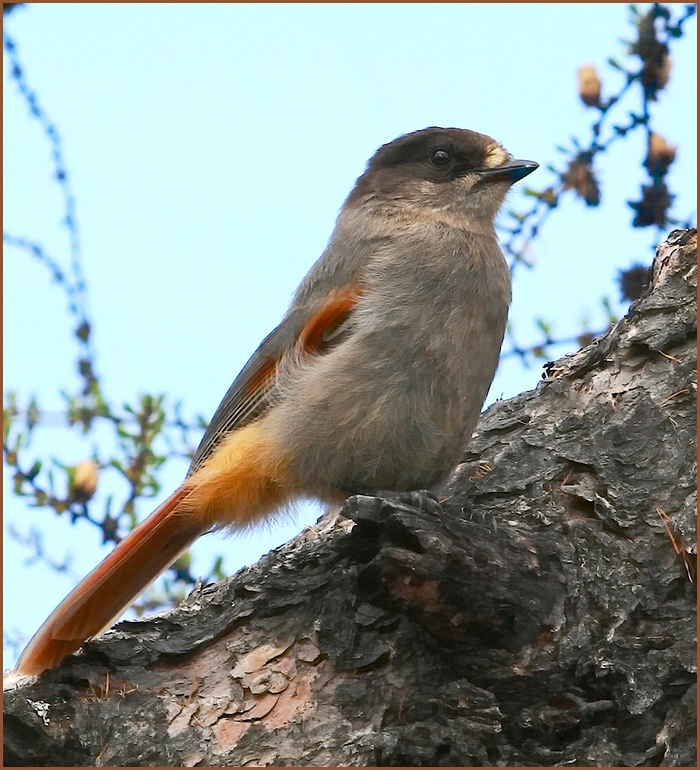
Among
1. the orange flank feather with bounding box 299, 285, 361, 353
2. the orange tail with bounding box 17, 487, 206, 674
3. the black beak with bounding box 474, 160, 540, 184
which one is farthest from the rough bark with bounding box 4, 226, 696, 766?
the black beak with bounding box 474, 160, 540, 184

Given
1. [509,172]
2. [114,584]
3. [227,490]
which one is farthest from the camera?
[509,172]

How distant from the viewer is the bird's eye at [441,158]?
5.19 metres

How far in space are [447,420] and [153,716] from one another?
64.4 inches

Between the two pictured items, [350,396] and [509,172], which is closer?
[350,396]

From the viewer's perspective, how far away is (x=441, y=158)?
5.20 metres

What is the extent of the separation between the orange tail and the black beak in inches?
85.5

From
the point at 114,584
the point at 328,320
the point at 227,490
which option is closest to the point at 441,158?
the point at 328,320

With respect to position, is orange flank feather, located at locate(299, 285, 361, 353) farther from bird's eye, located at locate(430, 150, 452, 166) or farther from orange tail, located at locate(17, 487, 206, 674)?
bird's eye, located at locate(430, 150, 452, 166)

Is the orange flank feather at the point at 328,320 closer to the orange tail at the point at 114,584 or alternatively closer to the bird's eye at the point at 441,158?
the orange tail at the point at 114,584

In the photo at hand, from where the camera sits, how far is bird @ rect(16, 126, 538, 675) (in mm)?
4141

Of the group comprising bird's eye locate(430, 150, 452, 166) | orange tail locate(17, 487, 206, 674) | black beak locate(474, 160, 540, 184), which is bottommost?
orange tail locate(17, 487, 206, 674)

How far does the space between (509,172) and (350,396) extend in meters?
1.62

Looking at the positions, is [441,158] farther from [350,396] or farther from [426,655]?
[426,655]

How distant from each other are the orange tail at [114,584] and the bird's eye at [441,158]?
2.13 meters
